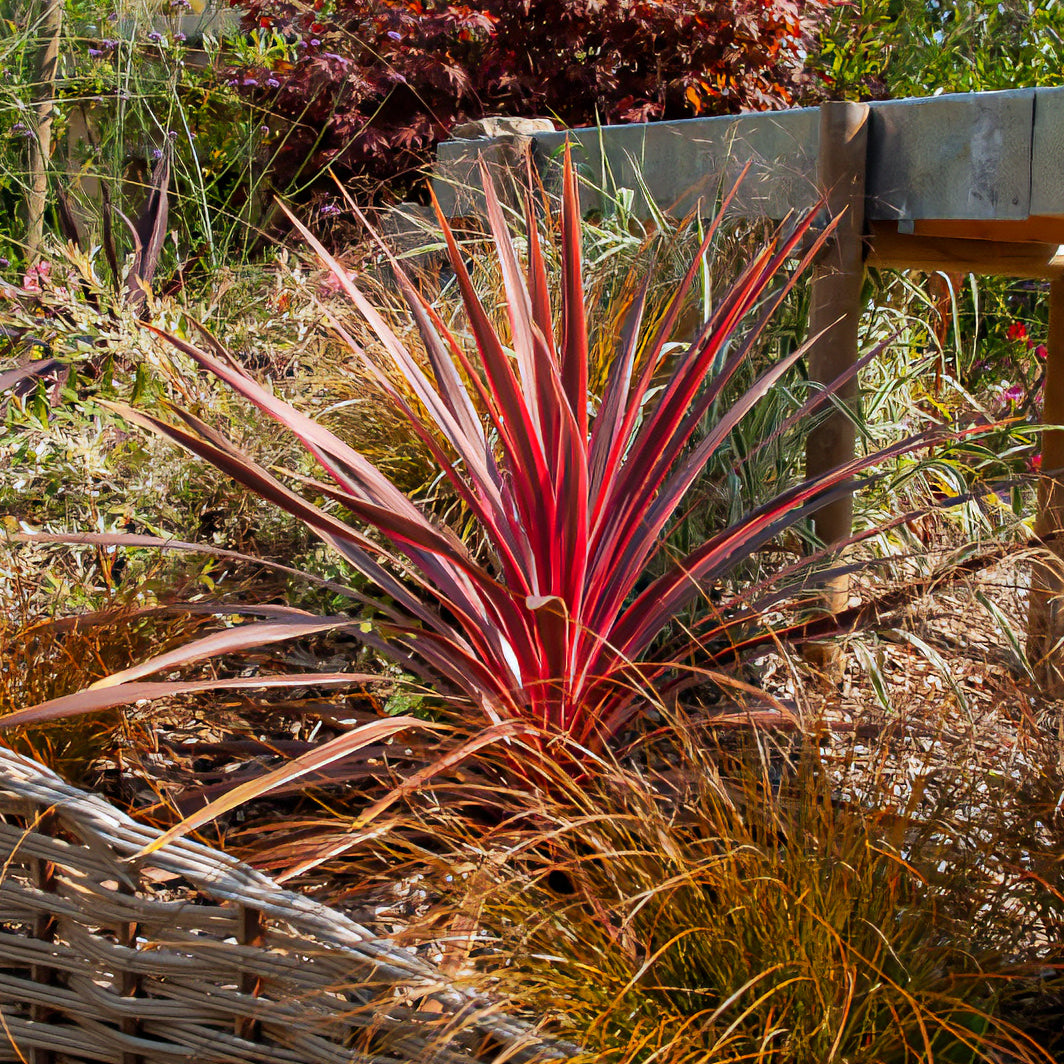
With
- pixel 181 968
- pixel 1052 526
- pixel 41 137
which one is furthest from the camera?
pixel 41 137

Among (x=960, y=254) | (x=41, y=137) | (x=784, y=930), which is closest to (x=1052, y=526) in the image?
(x=960, y=254)

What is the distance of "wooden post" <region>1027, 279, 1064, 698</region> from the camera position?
195 centimetres

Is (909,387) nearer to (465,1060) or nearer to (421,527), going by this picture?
(421,527)

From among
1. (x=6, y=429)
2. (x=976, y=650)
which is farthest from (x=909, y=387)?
(x=6, y=429)

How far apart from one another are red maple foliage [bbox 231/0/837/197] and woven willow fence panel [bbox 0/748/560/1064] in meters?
3.26

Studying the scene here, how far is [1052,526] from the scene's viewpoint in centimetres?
236

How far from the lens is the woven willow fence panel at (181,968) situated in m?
1.32

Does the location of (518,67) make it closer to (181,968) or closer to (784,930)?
(181,968)

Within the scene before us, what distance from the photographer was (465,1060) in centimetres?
128

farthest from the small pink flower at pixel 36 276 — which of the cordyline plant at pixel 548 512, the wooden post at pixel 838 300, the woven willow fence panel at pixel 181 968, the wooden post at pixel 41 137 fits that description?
the wooden post at pixel 838 300

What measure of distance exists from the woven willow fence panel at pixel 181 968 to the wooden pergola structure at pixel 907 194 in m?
1.11

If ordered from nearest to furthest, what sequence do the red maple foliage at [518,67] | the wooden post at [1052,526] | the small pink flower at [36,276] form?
the wooden post at [1052,526], the small pink flower at [36,276], the red maple foliage at [518,67]

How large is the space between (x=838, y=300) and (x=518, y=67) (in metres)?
2.74

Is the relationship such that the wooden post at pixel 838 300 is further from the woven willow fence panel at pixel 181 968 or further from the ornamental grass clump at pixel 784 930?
the woven willow fence panel at pixel 181 968
